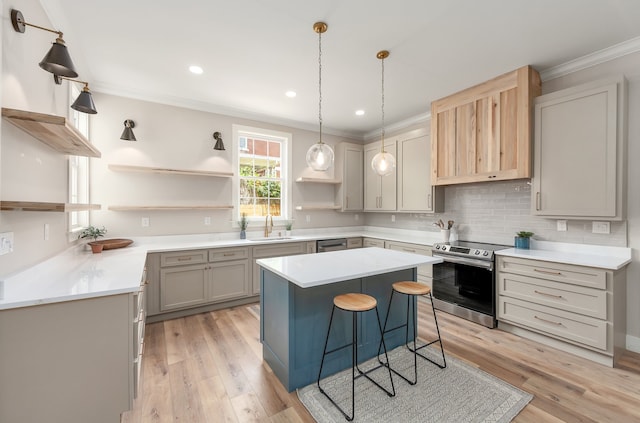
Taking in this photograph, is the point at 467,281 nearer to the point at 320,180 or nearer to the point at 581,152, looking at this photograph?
the point at 581,152

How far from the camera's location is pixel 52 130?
5.60ft

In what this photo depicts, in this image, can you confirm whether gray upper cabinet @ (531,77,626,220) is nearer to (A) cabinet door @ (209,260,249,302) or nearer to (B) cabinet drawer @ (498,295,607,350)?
(B) cabinet drawer @ (498,295,607,350)

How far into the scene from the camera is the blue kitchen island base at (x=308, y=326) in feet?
6.65

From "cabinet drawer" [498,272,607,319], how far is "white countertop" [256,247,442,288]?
45.7 inches

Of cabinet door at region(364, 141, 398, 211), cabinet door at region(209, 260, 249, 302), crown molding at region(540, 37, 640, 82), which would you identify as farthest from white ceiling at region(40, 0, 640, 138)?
cabinet door at region(209, 260, 249, 302)

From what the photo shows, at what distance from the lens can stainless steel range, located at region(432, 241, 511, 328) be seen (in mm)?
3047

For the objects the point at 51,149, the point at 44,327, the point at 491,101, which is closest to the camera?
the point at 44,327

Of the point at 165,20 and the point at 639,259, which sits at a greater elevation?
the point at 165,20

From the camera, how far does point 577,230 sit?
2.83 metres

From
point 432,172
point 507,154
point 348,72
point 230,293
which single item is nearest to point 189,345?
point 230,293

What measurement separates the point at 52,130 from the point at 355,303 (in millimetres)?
2237

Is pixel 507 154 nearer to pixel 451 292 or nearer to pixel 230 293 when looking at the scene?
pixel 451 292

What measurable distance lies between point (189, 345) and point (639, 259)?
4275mm

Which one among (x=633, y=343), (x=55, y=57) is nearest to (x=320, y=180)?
(x=55, y=57)
